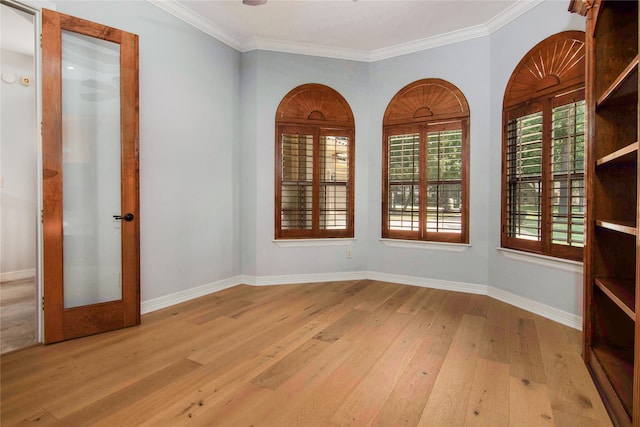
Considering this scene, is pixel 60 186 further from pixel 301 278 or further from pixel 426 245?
pixel 426 245

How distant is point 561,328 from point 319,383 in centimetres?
→ 220

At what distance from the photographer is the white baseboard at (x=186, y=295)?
3160 mm

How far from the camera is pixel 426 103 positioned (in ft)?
13.2

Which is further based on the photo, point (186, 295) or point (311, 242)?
point (311, 242)

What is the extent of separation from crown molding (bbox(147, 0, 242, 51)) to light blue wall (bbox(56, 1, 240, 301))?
5 centimetres

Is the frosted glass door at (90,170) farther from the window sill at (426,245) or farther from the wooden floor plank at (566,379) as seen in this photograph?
the wooden floor plank at (566,379)

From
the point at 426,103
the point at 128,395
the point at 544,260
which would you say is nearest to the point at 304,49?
the point at 426,103

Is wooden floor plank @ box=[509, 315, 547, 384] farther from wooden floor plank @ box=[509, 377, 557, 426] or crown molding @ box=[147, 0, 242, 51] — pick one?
crown molding @ box=[147, 0, 242, 51]

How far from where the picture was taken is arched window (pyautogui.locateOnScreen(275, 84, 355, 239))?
4.20 m

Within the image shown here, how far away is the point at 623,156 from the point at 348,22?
2.88 metres

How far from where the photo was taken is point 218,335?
262 centimetres

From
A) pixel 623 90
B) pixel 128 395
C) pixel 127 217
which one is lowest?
pixel 128 395

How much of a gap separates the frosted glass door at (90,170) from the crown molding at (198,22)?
0.80m

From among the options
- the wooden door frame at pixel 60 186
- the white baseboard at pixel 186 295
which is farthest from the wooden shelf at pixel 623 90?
the white baseboard at pixel 186 295
